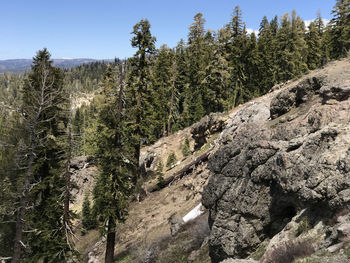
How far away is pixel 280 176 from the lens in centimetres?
996

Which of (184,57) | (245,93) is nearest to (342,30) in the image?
(245,93)

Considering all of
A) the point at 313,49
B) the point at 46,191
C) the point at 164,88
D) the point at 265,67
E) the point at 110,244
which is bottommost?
the point at 110,244

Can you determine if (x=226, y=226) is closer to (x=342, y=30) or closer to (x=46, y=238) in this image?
(x=46, y=238)

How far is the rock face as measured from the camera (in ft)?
27.7

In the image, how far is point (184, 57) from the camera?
57031mm

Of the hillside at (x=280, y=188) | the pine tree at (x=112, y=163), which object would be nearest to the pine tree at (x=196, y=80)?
the hillside at (x=280, y=188)

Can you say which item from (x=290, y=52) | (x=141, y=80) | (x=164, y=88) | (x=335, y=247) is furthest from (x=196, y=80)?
(x=335, y=247)

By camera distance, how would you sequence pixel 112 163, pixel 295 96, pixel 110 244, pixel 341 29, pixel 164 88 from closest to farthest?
pixel 295 96, pixel 112 163, pixel 110 244, pixel 341 29, pixel 164 88

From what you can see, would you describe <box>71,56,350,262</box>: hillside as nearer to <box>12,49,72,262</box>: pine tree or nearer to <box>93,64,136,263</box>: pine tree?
<box>93,64,136,263</box>: pine tree

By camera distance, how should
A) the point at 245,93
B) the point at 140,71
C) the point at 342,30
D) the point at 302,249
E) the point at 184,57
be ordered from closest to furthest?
the point at 302,249 < the point at 140,71 < the point at 342,30 < the point at 245,93 < the point at 184,57

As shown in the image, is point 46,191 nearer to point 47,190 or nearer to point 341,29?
point 47,190

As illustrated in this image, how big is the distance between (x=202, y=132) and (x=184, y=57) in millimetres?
30025

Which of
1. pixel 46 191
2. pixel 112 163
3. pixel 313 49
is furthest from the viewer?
pixel 313 49

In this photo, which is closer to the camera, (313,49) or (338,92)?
(338,92)
